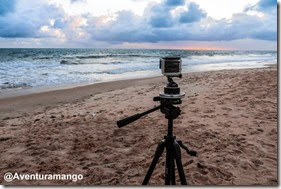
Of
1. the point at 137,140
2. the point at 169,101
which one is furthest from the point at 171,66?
the point at 137,140

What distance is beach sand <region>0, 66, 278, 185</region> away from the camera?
300 centimetres

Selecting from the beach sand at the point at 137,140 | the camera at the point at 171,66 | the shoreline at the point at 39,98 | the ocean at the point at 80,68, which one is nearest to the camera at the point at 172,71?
the camera at the point at 171,66

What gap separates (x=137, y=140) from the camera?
3906 mm

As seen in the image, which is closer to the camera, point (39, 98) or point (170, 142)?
point (170, 142)

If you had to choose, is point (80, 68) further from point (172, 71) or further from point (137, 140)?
point (172, 71)

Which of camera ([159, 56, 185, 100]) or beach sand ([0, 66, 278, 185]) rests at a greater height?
camera ([159, 56, 185, 100])

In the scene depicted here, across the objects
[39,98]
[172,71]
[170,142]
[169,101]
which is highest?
[172,71]

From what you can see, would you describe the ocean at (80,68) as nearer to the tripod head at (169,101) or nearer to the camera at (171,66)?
the tripod head at (169,101)

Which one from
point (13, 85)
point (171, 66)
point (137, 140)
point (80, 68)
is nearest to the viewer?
point (171, 66)

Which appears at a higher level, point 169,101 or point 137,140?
point 169,101

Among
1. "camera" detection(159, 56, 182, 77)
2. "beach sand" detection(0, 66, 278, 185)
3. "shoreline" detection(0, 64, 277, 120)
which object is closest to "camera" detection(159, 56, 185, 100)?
"camera" detection(159, 56, 182, 77)

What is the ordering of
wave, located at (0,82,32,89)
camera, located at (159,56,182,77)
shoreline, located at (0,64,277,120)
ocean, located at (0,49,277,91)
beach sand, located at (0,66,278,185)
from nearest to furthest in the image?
1. camera, located at (159,56,182,77)
2. beach sand, located at (0,66,278,185)
3. shoreline, located at (0,64,277,120)
4. wave, located at (0,82,32,89)
5. ocean, located at (0,49,277,91)

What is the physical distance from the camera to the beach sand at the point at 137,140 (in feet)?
9.86

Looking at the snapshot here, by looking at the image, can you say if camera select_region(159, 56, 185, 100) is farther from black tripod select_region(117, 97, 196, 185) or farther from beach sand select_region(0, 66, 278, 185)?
beach sand select_region(0, 66, 278, 185)
